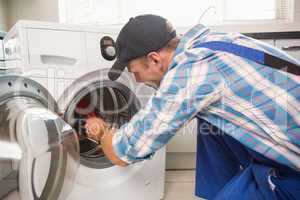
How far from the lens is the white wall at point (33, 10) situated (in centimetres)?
215

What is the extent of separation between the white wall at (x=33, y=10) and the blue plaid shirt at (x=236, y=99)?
1714 millimetres

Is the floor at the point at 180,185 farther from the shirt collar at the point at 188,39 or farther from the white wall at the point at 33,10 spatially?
the white wall at the point at 33,10

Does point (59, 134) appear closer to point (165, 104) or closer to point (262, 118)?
point (165, 104)

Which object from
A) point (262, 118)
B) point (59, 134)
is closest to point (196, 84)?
point (262, 118)

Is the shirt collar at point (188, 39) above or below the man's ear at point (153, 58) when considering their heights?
Answer: above

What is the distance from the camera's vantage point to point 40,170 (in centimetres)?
88

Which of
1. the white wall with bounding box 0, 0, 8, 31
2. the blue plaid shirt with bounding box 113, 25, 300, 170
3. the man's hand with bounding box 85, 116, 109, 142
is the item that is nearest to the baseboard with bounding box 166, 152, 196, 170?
the man's hand with bounding box 85, 116, 109, 142

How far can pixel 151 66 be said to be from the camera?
853 mm

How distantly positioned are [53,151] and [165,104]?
0.44 meters

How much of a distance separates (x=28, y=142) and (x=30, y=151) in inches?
1.1

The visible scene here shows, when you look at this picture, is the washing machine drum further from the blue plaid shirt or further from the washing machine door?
the blue plaid shirt

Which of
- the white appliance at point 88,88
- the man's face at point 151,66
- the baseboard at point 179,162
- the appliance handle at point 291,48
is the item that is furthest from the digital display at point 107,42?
the appliance handle at point 291,48

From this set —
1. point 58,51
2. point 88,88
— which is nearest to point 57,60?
point 58,51

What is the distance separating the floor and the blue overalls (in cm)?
42
